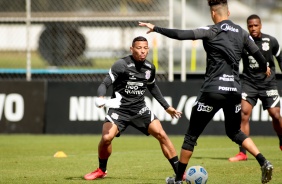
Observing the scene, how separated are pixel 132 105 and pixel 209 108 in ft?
5.89

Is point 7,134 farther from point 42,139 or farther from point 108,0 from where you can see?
point 108,0

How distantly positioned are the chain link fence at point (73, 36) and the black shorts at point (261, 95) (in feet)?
17.8

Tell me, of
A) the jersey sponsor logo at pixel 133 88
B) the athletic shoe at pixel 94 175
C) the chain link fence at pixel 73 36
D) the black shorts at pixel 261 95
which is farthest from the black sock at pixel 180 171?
the chain link fence at pixel 73 36

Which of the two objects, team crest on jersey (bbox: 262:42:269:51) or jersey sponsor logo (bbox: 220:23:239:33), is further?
team crest on jersey (bbox: 262:42:269:51)

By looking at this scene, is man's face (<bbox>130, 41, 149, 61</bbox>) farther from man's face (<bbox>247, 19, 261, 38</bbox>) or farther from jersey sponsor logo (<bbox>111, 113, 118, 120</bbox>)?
man's face (<bbox>247, 19, 261, 38</bbox>)

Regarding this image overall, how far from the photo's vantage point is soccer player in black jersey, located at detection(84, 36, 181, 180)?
10086mm

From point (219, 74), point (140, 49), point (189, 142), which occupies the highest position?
point (140, 49)

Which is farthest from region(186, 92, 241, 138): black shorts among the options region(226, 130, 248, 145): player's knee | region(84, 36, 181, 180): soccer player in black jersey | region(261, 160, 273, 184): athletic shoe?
region(84, 36, 181, 180): soccer player in black jersey

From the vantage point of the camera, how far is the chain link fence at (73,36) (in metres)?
18.5

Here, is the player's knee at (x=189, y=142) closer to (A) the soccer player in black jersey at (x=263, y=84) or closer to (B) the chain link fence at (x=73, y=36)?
(A) the soccer player in black jersey at (x=263, y=84)

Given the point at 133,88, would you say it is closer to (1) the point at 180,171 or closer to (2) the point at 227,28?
(1) the point at 180,171

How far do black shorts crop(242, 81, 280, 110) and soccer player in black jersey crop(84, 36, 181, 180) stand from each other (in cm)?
306

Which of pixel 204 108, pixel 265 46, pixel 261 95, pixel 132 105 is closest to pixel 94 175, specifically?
pixel 132 105

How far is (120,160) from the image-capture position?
40.5 ft
